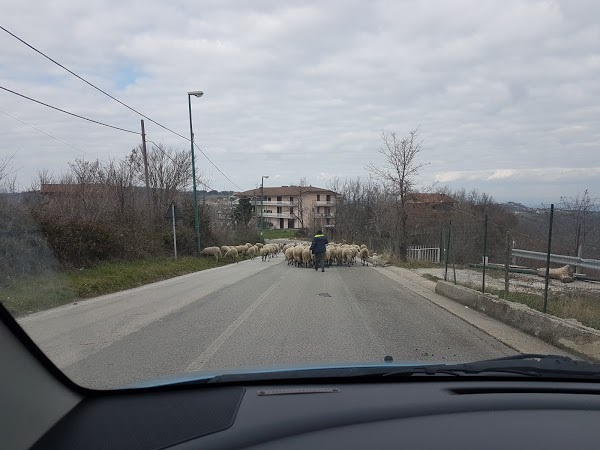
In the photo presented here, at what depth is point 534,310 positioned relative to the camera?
29.6 feet

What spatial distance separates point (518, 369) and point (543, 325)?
6.01 meters

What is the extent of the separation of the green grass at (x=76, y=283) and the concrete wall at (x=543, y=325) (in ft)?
28.1

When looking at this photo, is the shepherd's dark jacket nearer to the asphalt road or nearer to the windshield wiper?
the asphalt road

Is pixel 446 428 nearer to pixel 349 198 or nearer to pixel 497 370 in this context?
pixel 497 370

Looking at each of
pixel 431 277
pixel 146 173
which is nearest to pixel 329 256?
pixel 431 277

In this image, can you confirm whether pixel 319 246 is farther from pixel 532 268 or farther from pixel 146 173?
pixel 146 173

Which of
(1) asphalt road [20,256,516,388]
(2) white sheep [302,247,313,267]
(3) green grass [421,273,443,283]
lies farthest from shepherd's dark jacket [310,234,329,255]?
(1) asphalt road [20,256,516,388]

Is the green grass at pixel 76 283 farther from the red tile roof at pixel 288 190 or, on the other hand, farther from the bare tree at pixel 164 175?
the red tile roof at pixel 288 190

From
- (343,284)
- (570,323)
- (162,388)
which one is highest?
(162,388)

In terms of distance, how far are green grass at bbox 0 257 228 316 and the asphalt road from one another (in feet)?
2.08

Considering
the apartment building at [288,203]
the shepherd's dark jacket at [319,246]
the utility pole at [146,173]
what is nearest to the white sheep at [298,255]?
the shepherd's dark jacket at [319,246]

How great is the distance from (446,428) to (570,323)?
6.73m

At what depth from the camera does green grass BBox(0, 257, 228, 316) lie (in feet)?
37.7

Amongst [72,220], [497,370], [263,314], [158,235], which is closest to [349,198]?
[158,235]
